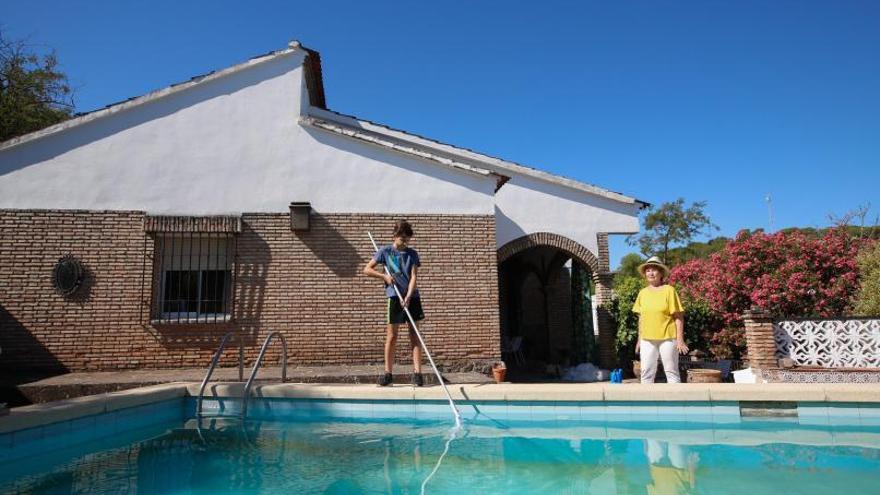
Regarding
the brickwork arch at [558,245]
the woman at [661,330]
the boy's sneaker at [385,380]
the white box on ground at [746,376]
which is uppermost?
the brickwork arch at [558,245]

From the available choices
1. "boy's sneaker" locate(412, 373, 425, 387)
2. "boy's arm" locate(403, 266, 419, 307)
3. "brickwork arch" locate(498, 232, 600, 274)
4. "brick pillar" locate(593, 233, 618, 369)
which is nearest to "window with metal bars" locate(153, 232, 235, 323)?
"boy's arm" locate(403, 266, 419, 307)

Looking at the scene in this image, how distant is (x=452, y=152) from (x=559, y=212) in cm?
271

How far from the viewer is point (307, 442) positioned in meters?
3.88

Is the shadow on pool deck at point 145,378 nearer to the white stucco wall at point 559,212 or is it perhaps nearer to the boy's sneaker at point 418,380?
the boy's sneaker at point 418,380

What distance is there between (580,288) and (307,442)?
8748 mm

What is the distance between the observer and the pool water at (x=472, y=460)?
281 centimetres

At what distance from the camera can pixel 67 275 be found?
717cm

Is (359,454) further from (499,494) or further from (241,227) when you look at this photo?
(241,227)

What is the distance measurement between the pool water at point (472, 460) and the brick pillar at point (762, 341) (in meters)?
3.75

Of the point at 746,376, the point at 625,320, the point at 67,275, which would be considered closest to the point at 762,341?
the point at 746,376

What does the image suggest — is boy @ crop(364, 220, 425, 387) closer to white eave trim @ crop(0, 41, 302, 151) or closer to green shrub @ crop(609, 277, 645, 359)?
white eave trim @ crop(0, 41, 302, 151)

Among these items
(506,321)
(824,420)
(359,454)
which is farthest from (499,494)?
(506,321)

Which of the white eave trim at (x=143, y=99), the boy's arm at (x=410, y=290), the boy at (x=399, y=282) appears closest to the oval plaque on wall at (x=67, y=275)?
the white eave trim at (x=143, y=99)

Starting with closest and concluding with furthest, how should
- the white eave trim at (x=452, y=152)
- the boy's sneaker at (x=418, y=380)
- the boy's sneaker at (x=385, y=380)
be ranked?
the boy's sneaker at (x=418, y=380)
the boy's sneaker at (x=385, y=380)
the white eave trim at (x=452, y=152)
